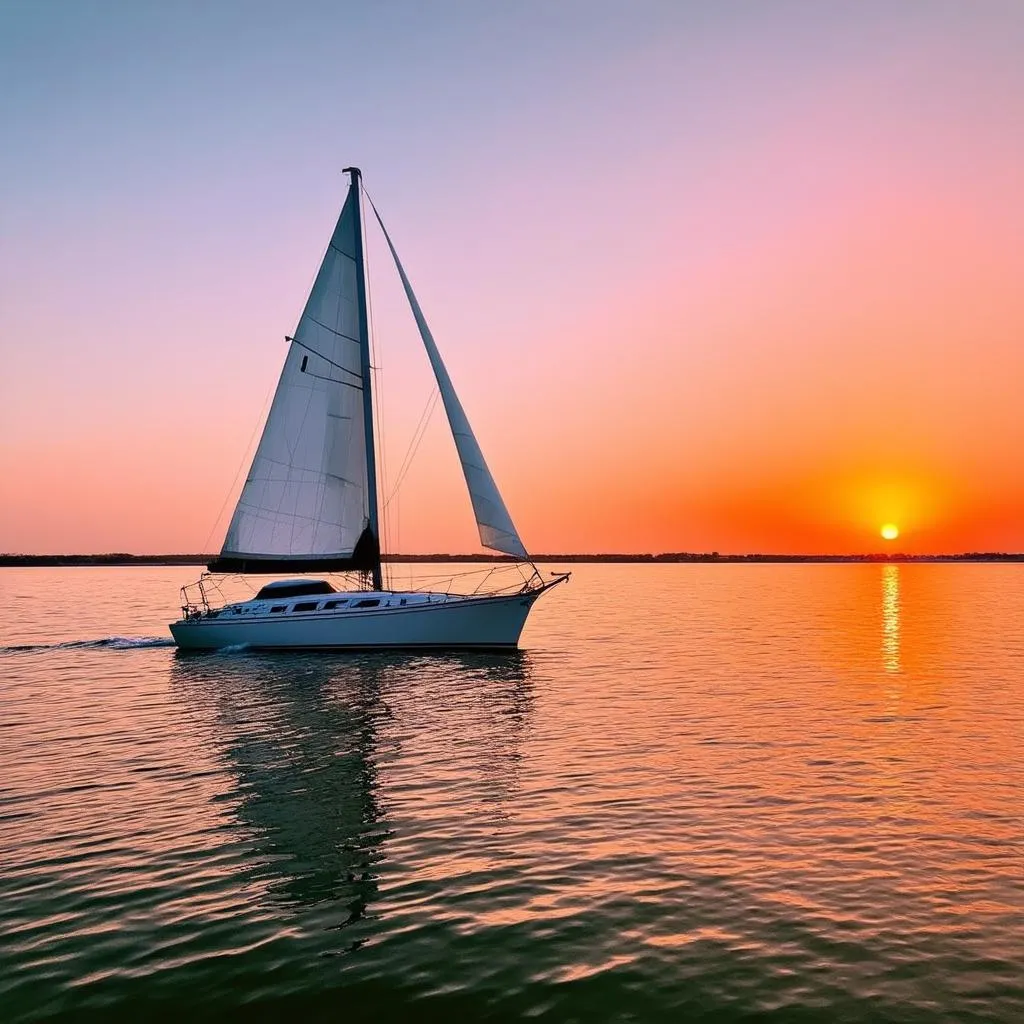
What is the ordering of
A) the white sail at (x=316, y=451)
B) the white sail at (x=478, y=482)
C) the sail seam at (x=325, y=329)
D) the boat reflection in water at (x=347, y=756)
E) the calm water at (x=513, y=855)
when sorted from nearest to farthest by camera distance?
the calm water at (x=513, y=855) → the boat reflection in water at (x=347, y=756) → the white sail at (x=478, y=482) → the white sail at (x=316, y=451) → the sail seam at (x=325, y=329)

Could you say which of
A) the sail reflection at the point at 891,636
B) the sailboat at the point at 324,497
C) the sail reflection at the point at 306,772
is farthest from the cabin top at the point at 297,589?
the sail reflection at the point at 891,636

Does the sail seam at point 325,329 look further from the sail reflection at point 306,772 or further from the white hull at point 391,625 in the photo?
the sail reflection at point 306,772

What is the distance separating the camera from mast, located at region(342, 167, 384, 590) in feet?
137

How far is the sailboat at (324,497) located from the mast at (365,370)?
0.05 meters

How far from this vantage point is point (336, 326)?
4212 cm

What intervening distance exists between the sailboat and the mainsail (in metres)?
0.05

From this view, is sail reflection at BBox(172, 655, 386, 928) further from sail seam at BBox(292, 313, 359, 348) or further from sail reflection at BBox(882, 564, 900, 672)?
sail reflection at BBox(882, 564, 900, 672)

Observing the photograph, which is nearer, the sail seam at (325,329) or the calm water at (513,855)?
the calm water at (513,855)

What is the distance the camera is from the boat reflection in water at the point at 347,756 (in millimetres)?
12078

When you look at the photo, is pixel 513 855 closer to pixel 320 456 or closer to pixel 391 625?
pixel 391 625

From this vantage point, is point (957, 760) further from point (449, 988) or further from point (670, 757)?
point (449, 988)

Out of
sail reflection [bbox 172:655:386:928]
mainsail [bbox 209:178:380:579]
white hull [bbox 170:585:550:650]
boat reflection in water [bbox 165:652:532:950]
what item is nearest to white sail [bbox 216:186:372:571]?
mainsail [bbox 209:178:380:579]

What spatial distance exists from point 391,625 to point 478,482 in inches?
298

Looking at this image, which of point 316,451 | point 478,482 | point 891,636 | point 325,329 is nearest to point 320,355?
point 325,329
